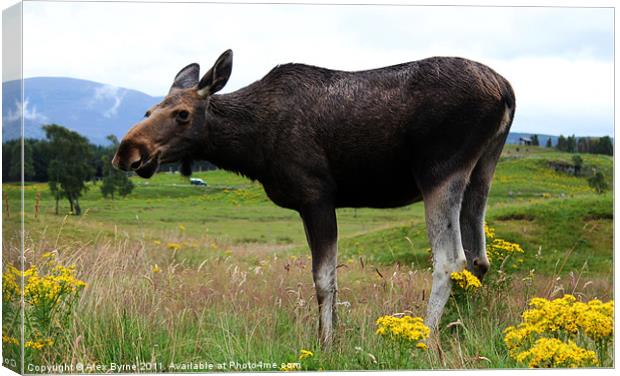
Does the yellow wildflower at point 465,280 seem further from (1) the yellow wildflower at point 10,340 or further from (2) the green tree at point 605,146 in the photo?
(1) the yellow wildflower at point 10,340

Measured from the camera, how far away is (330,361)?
9.10m

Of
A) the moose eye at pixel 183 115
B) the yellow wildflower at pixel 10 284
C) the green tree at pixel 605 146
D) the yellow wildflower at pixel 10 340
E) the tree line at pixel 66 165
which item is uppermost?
the moose eye at pixel 183 115

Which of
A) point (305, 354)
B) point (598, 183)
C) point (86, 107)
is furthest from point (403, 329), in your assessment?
point (86, 107)

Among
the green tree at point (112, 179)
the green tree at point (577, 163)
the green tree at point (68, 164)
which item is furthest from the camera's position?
the green tree at point (577, 163)

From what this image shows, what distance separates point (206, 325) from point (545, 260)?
4.21m

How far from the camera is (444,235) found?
9.31 metres

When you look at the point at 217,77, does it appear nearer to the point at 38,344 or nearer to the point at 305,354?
the point at 305,354

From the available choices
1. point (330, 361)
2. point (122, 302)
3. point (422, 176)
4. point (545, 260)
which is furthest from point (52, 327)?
point (545, 260)

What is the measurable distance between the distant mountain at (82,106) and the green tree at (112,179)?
122mm

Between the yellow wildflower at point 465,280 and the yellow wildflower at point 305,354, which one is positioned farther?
the yellow wildflower at point 465,280

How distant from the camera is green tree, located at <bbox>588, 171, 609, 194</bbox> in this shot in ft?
35.1

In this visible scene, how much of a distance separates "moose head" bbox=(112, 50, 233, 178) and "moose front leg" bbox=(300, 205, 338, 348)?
4.45ft

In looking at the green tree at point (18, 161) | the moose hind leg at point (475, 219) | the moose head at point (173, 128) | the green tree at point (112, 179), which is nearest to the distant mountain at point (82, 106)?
the green tree at point (112, 179)

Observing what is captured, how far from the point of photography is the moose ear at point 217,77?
9102 millimetres
